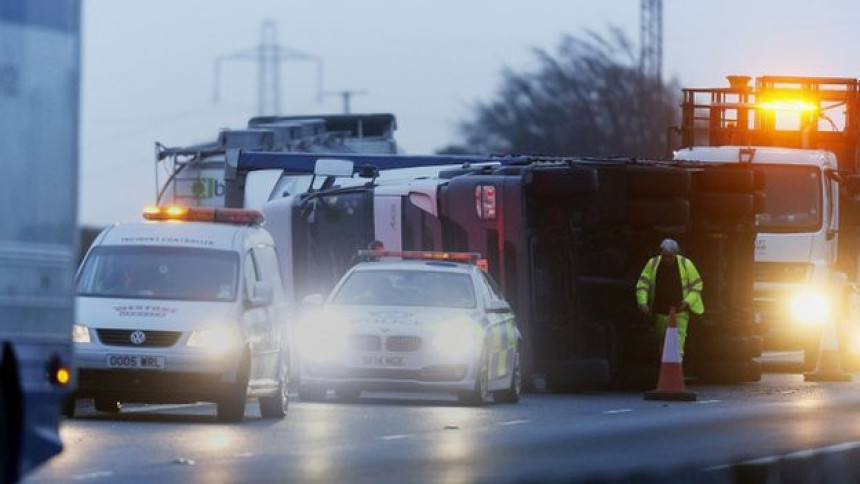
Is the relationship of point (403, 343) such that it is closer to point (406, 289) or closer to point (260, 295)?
point (406, 289)

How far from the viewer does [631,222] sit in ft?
100

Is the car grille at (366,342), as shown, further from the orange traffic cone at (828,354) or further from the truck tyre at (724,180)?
the orange traffic cone at (828,354)

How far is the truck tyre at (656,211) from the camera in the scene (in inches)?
1196

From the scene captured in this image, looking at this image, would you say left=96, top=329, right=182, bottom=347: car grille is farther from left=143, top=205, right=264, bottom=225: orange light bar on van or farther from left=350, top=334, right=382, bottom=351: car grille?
left=350, top=334, right=382, bottom=351: car grille

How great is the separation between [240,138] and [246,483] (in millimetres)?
30390

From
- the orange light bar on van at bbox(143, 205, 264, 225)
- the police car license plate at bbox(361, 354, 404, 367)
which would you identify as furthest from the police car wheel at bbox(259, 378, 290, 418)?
the police car license plate at bbox(361, 354, 404, 367)

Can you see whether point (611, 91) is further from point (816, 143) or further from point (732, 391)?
point (732, 391)

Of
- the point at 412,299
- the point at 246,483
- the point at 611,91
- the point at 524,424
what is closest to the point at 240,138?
the point at 412,299

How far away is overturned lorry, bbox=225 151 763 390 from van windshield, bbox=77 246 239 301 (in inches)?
229

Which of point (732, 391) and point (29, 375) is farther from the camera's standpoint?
point (732, 391)

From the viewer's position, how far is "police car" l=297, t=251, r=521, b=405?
1015 inches

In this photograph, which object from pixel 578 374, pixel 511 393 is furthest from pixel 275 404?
pixel 578 374

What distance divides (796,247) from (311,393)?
33.9 ft

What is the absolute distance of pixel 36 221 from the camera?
13172mm
